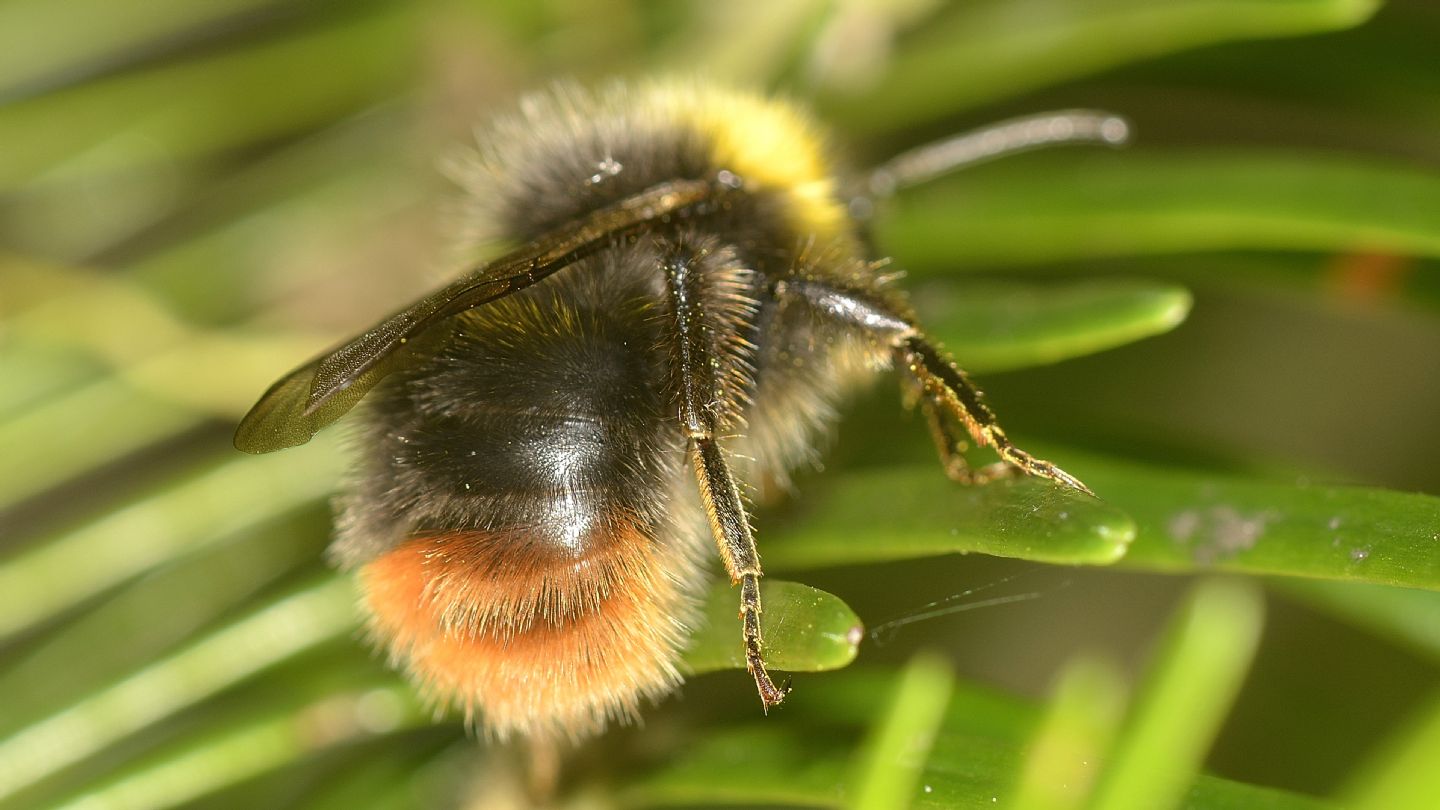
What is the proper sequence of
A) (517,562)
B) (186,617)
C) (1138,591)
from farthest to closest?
1. (1138,591)
2. (186,617)
3. (517,562)

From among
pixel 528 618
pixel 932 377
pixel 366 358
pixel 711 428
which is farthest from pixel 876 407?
pixel 366 358

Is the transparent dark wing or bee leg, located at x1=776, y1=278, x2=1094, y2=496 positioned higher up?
the transparent dark wing

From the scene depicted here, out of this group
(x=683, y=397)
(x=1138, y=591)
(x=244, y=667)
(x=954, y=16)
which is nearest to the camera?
(x=683, y=397)

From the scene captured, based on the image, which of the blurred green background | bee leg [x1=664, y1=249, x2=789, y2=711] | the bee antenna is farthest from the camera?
the bee antenna

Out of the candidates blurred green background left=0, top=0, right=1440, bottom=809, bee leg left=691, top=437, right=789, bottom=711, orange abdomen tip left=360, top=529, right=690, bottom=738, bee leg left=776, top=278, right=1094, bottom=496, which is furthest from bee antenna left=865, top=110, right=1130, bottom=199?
orange abdomen tip left=360, top=529, right=690, bottom=738

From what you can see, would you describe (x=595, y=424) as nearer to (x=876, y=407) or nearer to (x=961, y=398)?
(x=961, y=398)

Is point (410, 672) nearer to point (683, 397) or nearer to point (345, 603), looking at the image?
point (345, 603)

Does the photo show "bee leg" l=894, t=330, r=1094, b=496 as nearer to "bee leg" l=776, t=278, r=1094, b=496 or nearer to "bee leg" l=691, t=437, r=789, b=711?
"bee leg" l=776, t=278, r=1094, b=496

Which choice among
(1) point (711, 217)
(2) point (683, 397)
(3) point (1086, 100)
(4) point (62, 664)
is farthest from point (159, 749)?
(3) point (1086, 100)
